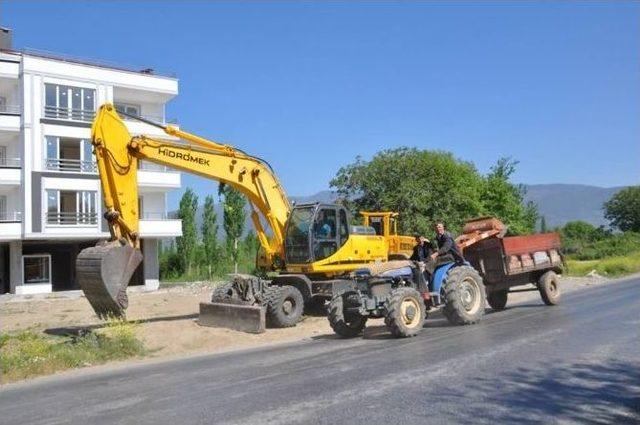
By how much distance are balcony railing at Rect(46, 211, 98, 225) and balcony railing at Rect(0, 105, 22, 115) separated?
234 inches

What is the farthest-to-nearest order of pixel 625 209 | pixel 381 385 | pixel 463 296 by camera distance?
1. pixel 625 209
2. pixel 463 296
3. pixel 381 385

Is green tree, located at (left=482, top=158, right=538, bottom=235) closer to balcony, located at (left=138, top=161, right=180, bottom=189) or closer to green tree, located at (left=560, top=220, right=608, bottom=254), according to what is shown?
green tree, located at (left=560, top=220, right=608, bottom=254)

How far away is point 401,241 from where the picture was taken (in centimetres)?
2039

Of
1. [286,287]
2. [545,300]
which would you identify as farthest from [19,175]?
[545,300]

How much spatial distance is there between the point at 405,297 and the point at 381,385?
5.15m

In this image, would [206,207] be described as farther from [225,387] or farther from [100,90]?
[225,387]

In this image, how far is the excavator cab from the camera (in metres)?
18.0

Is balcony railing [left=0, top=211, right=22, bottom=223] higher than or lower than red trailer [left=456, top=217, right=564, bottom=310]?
higher

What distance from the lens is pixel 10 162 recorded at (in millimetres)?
38781

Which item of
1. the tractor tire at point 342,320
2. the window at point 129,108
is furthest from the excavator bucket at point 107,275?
the window at point 129,108

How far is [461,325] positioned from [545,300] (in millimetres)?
4853

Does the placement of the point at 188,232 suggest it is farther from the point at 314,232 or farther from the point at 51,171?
the point at 314,232

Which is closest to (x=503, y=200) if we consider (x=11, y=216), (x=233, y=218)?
(x=233, y=218)

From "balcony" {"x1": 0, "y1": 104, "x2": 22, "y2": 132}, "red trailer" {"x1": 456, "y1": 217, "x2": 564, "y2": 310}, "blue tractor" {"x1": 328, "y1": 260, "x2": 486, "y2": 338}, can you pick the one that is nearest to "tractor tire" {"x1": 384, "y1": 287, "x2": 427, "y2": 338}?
"blue tractor" {"x1": 328, "y1": 260, "x2": 486, "y2": 338}
